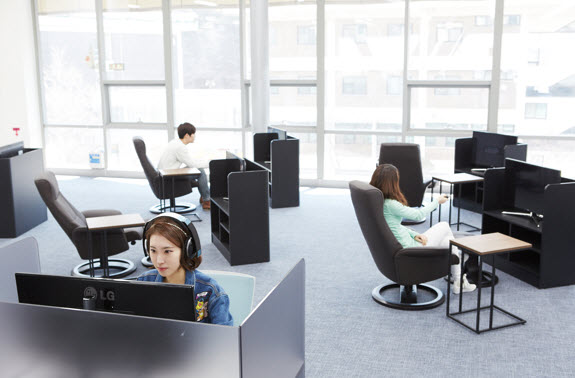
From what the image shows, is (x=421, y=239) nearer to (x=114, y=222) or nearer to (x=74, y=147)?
(x=114, y=222)

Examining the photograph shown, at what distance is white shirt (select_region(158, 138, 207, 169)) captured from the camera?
753cm

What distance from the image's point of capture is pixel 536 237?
542 centimetres

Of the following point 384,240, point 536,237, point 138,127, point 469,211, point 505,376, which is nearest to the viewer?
point 505,376

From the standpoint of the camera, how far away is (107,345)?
184 cm

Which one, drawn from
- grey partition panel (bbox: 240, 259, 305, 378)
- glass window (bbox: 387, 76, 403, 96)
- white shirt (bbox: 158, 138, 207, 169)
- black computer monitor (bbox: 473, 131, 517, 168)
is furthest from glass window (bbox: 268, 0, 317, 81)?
grey partition panel (bbox: 240, 259, 305, 378)

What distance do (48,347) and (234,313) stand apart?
3.42 ft

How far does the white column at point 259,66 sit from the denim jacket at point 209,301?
6.88 meters

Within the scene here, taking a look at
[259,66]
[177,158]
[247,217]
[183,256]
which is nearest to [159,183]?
[177,158]

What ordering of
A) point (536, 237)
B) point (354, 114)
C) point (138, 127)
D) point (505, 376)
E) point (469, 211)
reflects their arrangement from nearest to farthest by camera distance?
point (505, 376)
point (536, 237)
point (469, 211)
point (354, 114)
point (138, 127)

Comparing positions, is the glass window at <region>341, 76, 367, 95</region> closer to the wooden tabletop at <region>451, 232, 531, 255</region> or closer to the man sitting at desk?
the man sitting at desk

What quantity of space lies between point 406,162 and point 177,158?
282 centimetres

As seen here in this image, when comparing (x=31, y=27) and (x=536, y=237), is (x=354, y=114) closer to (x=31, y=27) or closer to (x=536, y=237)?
(x=536, y=237)

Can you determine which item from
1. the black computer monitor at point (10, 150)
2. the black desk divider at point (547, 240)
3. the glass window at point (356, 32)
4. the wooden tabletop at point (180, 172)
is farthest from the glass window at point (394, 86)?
the black computer monitor at point (10, 150)

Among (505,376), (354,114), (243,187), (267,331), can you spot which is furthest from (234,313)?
(354,114)
